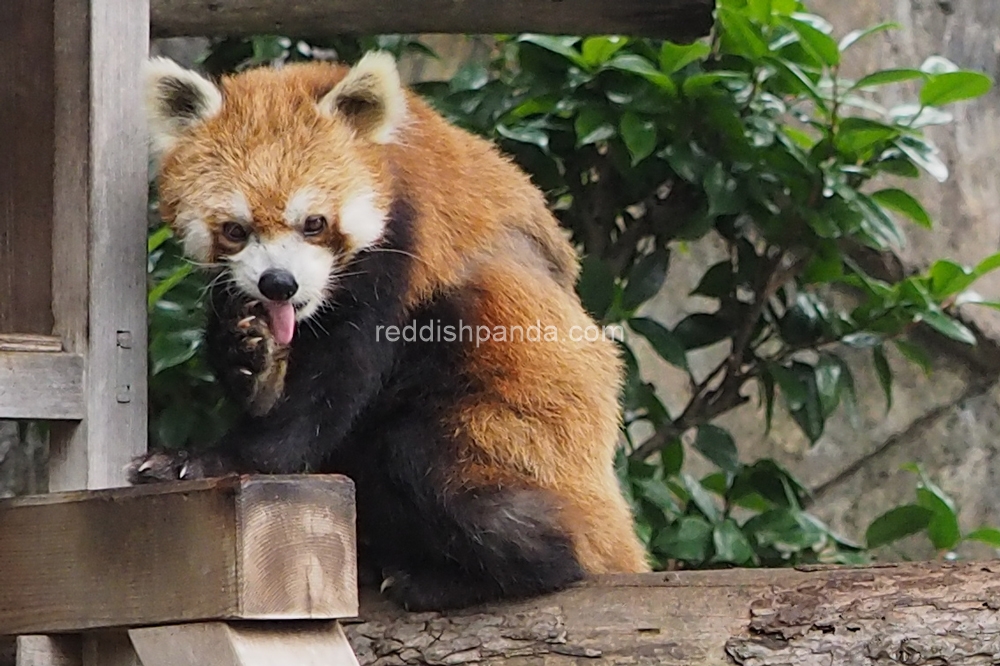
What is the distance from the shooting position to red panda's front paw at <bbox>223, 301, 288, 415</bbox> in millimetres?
2279

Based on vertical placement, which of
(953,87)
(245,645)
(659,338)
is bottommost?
(245,645)

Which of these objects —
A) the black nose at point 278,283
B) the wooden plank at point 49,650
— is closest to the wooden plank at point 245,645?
the wooden plank at point 49,650

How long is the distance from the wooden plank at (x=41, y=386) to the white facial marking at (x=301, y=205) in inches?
16.6

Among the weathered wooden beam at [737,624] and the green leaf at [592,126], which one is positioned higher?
the green leaf at [592,126]

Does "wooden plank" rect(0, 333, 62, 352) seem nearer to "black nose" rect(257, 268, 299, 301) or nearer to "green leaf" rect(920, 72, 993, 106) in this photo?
"black nose" rect(257, 268, 299, 301)

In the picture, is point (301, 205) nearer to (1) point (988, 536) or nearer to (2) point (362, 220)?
(2) point (362, 220)

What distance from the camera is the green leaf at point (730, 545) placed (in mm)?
3270

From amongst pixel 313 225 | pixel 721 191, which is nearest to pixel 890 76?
pixel 721 191

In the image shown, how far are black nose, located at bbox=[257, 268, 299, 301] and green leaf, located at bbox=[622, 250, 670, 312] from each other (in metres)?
1.58

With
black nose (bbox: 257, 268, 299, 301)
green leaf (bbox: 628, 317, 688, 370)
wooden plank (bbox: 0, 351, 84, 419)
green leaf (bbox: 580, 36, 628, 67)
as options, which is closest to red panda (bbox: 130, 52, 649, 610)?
black nose (bbox: 257, 268, 299, 301)

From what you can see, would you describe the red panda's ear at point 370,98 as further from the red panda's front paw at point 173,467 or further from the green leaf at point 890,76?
the green leaf at point 890,76

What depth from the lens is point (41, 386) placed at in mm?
1921

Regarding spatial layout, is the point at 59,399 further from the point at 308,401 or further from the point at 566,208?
the point at 566,208

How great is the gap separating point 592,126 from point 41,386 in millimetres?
1773
